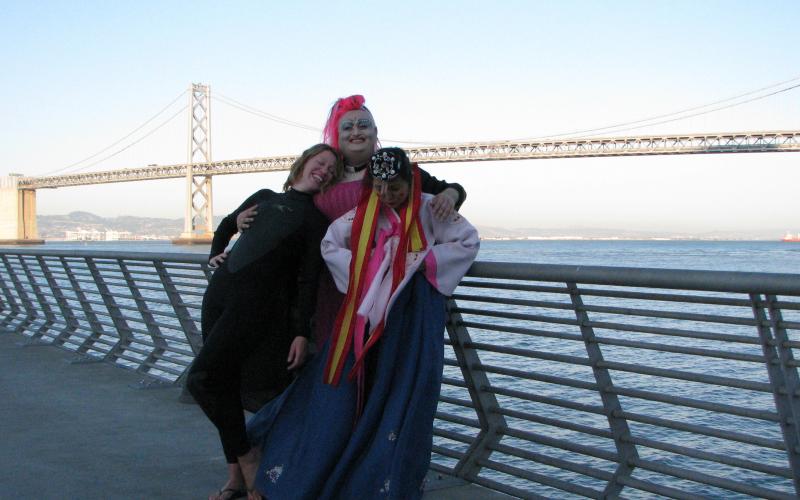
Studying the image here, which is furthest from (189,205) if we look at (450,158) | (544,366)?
(544,366)

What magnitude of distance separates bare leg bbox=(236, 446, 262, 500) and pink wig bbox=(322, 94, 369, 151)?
3.08 ft

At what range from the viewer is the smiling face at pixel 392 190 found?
2338mm

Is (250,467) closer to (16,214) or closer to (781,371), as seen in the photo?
(781,371)

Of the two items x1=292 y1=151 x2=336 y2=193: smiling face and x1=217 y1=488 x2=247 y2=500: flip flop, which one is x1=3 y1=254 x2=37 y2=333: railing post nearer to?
x1=217 y1=488 x2=247 y2=500: flip flop

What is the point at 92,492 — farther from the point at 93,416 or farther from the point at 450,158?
the point at 450,158

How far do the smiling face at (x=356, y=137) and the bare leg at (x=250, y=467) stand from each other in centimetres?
Answer: 91

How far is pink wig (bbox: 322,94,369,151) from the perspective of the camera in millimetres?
2680

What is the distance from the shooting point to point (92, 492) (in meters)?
2.71

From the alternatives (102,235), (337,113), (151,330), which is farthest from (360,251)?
(102,235)

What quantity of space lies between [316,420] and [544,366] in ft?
21.7

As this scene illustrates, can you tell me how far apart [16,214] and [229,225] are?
2411 inches

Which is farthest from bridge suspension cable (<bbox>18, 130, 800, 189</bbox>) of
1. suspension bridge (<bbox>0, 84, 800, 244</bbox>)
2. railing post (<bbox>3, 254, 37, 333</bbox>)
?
railing post (<bbox>3, 254, 37, 333</bbox>)

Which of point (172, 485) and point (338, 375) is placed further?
point (172, 485)

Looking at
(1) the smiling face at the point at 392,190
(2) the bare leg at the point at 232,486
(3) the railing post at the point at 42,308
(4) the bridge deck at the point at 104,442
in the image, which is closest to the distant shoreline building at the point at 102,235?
(3) the railing post at the point at 42,308
